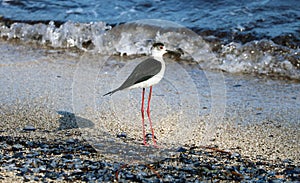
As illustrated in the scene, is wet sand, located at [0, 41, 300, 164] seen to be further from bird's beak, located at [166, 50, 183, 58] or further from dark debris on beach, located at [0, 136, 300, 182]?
bird's beak, located at [166, 50, 183, 58]

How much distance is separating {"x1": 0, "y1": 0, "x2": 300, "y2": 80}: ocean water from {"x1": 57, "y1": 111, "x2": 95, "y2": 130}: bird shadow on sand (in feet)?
8.72

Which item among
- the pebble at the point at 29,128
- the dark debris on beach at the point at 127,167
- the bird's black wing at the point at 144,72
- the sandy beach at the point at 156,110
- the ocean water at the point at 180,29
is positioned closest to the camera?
the dark debris on beach at the point at 127,167

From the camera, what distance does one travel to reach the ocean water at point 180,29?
729 cm

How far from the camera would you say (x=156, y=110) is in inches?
206

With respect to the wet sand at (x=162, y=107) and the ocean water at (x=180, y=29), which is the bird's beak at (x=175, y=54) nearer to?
the ocean water at (x=180, y=29)

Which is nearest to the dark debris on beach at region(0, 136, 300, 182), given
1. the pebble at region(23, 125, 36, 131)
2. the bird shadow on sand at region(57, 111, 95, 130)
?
the pebble at region(23, 125, 36, 131)

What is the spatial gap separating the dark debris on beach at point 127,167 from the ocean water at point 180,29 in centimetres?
298

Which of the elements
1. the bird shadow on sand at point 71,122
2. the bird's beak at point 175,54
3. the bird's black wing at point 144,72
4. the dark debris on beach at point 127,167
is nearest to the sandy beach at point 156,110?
the bird shadow on sand at point 71,122

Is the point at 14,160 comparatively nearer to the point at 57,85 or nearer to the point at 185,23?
the point at 57,85

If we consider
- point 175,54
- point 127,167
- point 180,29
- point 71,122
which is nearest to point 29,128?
point 71,122

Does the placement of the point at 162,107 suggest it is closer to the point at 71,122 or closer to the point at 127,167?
the point at 71,122

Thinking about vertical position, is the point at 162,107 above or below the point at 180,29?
below

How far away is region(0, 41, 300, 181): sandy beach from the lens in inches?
173

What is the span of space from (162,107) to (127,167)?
5.30 ft
